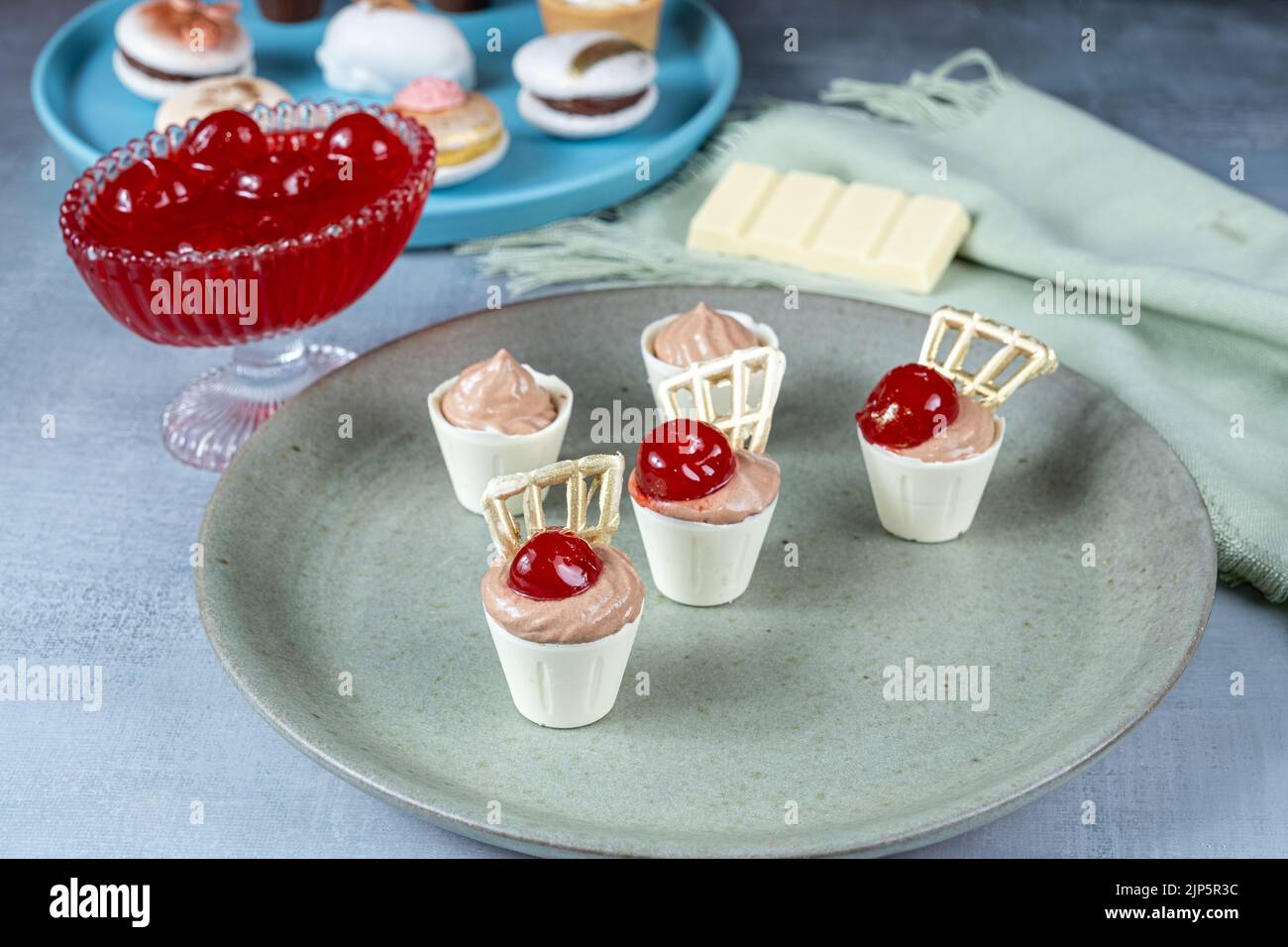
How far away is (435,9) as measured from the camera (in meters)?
3.81

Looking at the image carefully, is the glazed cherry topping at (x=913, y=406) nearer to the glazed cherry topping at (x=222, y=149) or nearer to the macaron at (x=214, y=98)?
the glazed cherry topping at (x=222, y=149)

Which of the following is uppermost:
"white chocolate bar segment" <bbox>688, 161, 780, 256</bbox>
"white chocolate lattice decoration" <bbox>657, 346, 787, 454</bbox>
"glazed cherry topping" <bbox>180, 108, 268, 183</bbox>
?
"glazed cherry topping" <bbox>180, 108, 268, 183</bbox>

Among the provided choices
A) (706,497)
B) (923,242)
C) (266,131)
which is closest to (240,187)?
(266,131)

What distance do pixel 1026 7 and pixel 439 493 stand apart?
2625 millimetres

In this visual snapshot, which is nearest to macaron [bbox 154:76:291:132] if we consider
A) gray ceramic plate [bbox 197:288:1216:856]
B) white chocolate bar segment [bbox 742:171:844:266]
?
gray ceramic plate [bbox 197:288:1216:856]

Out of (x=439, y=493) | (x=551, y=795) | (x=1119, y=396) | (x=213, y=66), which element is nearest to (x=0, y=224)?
(x=213, y=66)

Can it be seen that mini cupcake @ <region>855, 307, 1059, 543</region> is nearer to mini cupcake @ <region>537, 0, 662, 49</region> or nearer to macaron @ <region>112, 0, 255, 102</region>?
mini cupcake @ <region>537, 0, 662, 49</region>

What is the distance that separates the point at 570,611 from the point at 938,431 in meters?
0.66

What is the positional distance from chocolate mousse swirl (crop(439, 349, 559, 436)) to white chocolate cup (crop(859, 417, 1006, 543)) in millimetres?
498

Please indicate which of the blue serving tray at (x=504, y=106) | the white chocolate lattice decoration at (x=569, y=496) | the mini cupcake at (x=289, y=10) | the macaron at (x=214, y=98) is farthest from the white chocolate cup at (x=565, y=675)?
the mini cupcake at (x=289, y=10)

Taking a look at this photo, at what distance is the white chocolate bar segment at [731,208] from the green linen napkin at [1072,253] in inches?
1.4

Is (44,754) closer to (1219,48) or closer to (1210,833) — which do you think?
(1210,833)

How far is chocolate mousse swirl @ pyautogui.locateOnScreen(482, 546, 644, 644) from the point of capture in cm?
174

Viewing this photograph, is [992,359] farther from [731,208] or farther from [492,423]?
[731,208]
